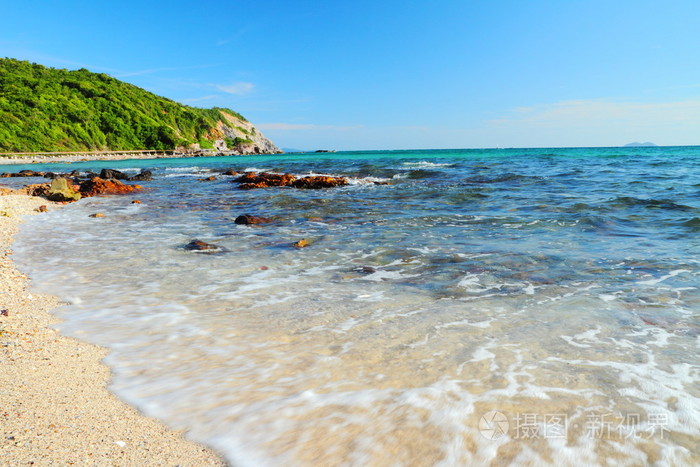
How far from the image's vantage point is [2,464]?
1979mm

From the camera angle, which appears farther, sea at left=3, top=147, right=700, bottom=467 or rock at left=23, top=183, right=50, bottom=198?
rock at left=23, top=183, right=50, bottom=198

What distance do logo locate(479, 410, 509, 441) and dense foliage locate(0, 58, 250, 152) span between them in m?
79.6

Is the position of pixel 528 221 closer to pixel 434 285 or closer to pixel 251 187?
pixel 434 285

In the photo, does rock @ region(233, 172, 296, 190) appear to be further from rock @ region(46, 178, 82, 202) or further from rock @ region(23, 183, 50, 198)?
rock @ region(23, 183, 50, 198)

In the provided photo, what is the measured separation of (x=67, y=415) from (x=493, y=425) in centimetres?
259

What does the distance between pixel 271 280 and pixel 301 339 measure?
198 centimetres

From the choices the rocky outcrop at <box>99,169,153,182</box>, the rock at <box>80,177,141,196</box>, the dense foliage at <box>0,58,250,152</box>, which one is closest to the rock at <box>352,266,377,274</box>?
the rock at <box>80,177,141,196</box>

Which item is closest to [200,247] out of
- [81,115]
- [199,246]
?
[199,246]

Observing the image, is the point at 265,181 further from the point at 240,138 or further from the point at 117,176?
the point at 240,138

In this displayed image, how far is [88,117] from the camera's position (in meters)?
78.9

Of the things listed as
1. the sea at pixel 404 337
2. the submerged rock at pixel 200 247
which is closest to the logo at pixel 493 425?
the sea at pixel 404 337

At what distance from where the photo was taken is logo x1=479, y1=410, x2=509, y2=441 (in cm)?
243

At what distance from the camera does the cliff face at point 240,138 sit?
4583 inches

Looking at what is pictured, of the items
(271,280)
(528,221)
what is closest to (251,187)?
(528,221)
